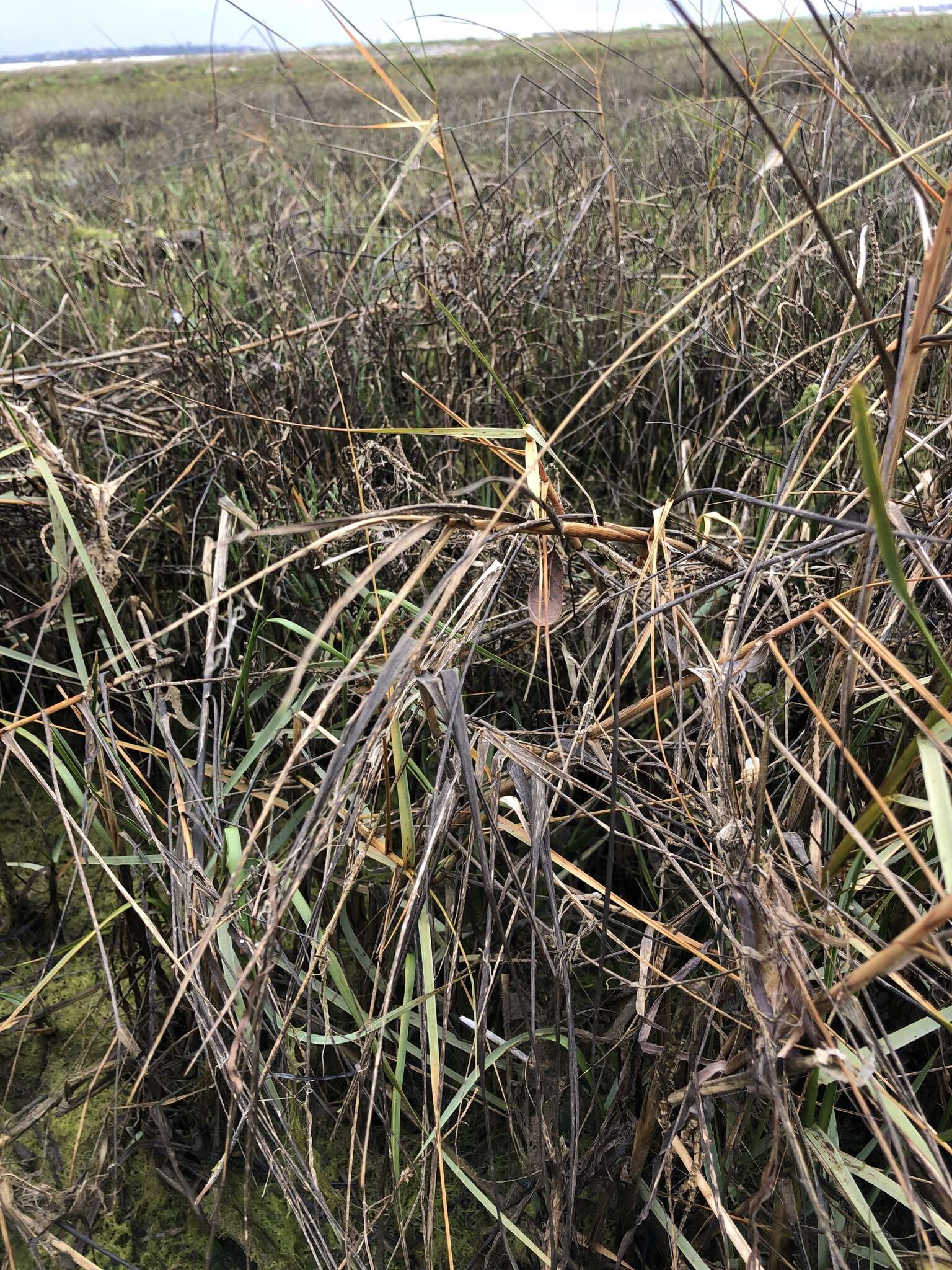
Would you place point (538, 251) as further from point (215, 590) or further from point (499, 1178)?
point (499, 1178)

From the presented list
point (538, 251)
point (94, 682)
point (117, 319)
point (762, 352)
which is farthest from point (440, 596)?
point (117, 319)

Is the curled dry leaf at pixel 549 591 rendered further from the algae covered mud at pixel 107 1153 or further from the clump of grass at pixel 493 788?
the algae covered mud at pixel 107 1153

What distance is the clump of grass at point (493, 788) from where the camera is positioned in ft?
1.97

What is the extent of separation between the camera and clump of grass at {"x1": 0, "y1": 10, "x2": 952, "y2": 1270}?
1.97 ft

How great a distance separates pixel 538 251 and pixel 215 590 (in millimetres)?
1280

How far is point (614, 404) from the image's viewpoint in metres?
1.08

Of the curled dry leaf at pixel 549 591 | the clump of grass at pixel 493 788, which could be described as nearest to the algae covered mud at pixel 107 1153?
the clump of grass at pixel 493 788

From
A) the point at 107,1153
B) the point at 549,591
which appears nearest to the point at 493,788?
the point at 549,591

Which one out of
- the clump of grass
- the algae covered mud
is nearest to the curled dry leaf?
the clump of grass

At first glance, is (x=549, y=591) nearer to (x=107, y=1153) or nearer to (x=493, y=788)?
(x=493, y=788)

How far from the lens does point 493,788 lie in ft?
2.31

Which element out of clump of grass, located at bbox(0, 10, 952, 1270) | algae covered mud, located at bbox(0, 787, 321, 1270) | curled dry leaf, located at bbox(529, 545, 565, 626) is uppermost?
curled dry leaf, located at bbox(529, 545, 565, 626)

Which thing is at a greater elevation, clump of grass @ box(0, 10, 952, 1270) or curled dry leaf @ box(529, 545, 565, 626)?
curled dry leaf @ box(529, 545, 565, 626)

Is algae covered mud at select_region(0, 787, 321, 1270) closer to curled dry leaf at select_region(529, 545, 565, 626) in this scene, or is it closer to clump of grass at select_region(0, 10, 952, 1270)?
clump of grass at select_region(0, 10, 952, 1270)
